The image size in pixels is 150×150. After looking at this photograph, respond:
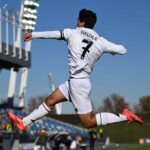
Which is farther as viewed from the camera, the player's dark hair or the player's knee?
the player's knee

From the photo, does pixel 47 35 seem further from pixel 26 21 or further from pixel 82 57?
pixel 26 21

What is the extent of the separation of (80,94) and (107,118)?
0.61m

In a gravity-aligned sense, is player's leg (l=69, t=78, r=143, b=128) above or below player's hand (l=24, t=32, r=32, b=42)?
below

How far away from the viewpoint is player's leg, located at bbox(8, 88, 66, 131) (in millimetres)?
7578

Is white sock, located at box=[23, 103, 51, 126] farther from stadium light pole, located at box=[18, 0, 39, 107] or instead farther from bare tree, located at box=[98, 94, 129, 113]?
bare tree, located at box=[98, 94, 129, 113]

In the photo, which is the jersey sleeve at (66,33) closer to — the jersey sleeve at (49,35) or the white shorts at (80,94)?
the jersey sleeve at (49,35)

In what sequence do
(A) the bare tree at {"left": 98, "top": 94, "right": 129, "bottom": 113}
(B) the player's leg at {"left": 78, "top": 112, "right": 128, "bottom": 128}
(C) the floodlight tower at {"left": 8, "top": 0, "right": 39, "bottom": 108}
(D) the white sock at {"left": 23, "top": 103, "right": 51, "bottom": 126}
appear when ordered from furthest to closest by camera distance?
1. (A) the bare tree at {"left": 98, "top": 94, "right": 129, "bottom": 113}
2. (C) the floodlight tower at {"left": 8, "top": 0, "right": 39, "bottom": 108}
3. (D) the white sock at {"left": 23, "top": 103, "right": 51, "bottom": 126}
4. (B) the player's leg at {"left": 78, "top": 112, "right": 128, "bottom": 128}

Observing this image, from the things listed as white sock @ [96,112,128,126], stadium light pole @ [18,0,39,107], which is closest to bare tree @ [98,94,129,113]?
stadium light pole @ [18,0,39,107]

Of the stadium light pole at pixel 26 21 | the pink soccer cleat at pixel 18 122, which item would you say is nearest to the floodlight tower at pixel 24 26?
the stadium light pole at pixel 26 21

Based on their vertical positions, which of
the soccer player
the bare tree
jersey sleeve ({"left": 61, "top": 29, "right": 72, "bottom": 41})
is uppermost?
the bare tree

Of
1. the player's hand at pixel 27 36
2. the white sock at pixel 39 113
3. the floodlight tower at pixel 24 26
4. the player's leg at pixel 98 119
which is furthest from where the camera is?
the floodlight tower at pixel 24 26

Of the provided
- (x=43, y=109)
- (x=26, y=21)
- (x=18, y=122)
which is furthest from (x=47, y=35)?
(x=26, y=21)

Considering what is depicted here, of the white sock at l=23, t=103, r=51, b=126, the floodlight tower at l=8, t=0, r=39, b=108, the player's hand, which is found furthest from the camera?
the floodlight tower at l=8, t=0, r=39, b=108

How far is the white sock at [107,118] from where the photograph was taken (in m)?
7.65
